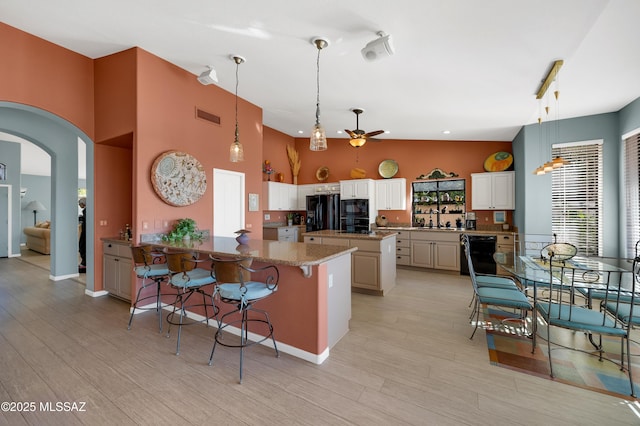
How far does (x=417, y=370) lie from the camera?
231 cm

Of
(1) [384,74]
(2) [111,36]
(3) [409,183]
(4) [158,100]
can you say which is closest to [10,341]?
(4) [158,100]

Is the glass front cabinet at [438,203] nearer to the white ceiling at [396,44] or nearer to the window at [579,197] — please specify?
the window at [579,197]

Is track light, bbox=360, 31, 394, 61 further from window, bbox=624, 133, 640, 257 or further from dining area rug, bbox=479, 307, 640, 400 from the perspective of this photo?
window, bbox=624, 133, 640, 257

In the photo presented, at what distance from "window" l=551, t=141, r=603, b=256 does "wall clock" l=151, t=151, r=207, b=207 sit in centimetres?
585

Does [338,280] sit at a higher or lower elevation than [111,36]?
lower

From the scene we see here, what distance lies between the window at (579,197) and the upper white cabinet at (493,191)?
2.73 feet

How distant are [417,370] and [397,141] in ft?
18.1

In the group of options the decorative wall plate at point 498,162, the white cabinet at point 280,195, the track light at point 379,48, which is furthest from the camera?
the white cabinet at point 280,195

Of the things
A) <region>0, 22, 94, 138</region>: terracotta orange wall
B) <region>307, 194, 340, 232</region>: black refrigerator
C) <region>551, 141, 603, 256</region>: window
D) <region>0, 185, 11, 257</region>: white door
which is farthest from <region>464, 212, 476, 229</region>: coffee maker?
<region>0, 185, 11, 257</region>: white door

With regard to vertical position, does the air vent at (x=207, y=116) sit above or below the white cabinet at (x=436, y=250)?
above

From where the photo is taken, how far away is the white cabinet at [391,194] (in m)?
6.55

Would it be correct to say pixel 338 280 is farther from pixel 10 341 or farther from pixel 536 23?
pixel 10 341

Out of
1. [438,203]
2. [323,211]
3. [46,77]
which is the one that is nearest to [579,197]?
[438,203]

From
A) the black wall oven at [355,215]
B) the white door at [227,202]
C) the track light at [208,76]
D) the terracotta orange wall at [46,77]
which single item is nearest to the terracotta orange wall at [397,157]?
the black wall oven at [355,215]
